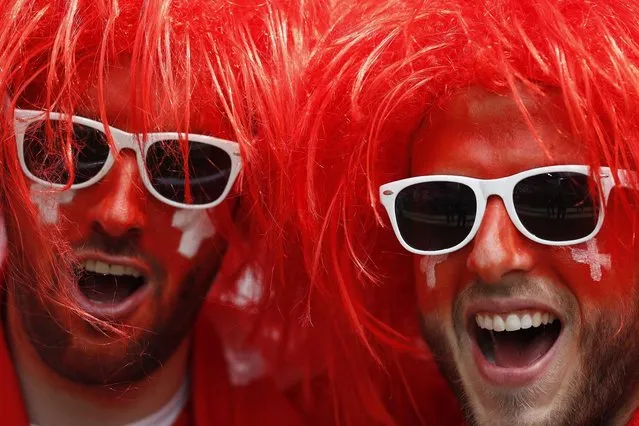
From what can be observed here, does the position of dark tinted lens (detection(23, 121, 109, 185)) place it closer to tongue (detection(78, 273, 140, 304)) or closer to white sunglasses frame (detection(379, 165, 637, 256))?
tongue (detection(78, 273, 140, 304))

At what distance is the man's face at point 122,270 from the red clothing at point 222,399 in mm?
109

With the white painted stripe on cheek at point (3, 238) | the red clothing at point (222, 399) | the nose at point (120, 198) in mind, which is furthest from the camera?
the red clothing at point (222, 399)

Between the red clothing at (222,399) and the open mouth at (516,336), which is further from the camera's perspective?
the red clothing at (222,399)

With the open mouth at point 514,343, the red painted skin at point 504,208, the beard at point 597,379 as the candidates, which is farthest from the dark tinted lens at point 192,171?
the beard at point 597,379

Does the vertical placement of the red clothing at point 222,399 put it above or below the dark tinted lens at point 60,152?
below

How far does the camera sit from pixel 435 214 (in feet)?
5.67

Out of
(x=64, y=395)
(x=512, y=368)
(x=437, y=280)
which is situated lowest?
(x=64, y=395)

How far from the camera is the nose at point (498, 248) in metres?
1.65

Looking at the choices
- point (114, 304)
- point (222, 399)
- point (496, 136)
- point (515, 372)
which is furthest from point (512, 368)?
point (114, 304)

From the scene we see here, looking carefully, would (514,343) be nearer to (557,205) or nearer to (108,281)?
(557,205)

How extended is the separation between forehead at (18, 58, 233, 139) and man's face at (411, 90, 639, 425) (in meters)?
0.41

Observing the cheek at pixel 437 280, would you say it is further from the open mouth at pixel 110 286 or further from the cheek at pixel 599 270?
the open mouth at pixel 110 286

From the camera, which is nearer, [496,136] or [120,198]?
[496,136]

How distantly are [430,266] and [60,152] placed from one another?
0.67 metres
